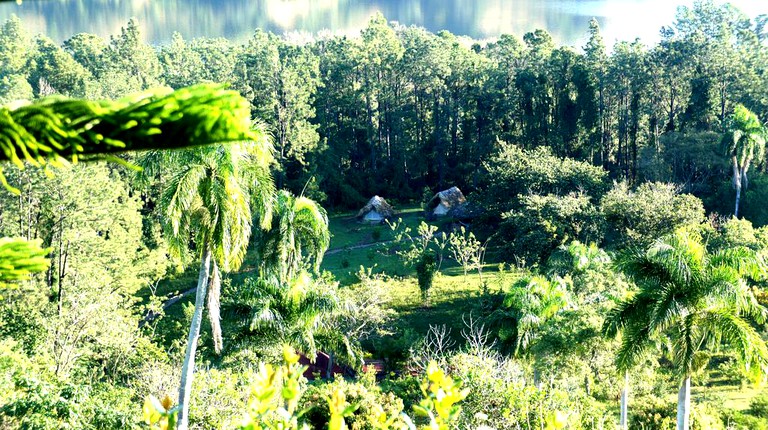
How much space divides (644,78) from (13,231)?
91.0 ft

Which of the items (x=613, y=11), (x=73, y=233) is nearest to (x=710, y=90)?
(x=73, y=233)

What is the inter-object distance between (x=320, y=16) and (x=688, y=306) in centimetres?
8437

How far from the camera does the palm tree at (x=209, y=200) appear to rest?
9.49m

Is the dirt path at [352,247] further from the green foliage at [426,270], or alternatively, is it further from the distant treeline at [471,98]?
the green foliage at [426,270]

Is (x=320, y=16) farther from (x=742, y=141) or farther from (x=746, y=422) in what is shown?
(x=746, y=422)

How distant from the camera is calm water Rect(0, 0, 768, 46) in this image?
2950 inches

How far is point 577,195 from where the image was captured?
26203mm

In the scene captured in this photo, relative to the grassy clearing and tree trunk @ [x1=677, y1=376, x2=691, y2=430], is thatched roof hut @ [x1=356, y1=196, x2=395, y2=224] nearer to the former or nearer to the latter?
the grassy clearing

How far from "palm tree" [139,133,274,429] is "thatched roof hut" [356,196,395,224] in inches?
898

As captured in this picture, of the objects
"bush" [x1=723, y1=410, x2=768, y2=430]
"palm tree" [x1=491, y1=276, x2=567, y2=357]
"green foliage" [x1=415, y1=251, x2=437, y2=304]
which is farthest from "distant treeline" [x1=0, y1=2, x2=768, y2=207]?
"bush" [x1=723, y1=410, x2=768, y2=430]

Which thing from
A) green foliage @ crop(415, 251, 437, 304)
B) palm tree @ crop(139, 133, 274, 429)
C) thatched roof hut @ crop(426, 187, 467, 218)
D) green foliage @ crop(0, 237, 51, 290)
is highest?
green foliage @ crop(0, 237, 51, 290)

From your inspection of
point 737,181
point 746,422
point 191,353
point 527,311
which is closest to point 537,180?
point 737,181

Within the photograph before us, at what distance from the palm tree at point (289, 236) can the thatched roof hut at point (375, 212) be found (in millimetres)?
18341

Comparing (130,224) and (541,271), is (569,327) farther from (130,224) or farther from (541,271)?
(130,224)
